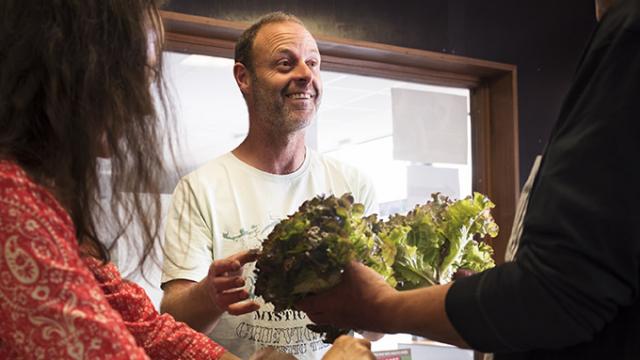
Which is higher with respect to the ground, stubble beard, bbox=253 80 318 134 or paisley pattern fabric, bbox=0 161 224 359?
stubble beard, bbox=253 80 318 134

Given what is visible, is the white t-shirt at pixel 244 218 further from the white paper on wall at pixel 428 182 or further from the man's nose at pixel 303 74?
the white paper on wall at pixel 428 182

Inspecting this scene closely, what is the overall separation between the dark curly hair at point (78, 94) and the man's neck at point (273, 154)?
3.36 ft

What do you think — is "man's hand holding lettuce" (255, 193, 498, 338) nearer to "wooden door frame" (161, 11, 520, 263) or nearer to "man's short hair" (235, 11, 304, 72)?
"man's short hair" (235, 11, 304, 72)

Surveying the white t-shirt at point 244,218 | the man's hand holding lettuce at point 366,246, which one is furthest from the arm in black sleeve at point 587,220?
the white t-shirt at point 244,218

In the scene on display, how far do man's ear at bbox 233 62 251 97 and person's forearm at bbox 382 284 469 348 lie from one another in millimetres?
1243

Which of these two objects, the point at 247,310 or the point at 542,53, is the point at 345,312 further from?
the point at 542,53

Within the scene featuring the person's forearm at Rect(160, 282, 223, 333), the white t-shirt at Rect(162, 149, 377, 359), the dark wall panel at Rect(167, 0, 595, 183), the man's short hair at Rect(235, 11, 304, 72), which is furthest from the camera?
the dark wall panel at Rect(167, 0, 595, 183)

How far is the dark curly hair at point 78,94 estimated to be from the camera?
40.5 inches

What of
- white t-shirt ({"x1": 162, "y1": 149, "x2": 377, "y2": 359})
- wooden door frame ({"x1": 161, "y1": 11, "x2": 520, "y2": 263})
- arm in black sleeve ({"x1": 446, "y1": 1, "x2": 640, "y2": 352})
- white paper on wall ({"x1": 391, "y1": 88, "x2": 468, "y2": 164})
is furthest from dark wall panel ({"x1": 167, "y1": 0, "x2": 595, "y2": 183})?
arm in black sleeve ({"x1": 446, "y1": 1, "x2": 640, "y2": 352})

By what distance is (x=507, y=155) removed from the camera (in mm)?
3455

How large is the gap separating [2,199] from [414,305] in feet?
1.97

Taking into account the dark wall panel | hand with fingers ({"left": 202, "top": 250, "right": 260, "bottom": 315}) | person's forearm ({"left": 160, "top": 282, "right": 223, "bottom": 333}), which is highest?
the dark wall panel

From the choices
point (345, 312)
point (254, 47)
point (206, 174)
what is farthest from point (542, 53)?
point (345, 312)

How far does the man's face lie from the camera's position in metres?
2.15
